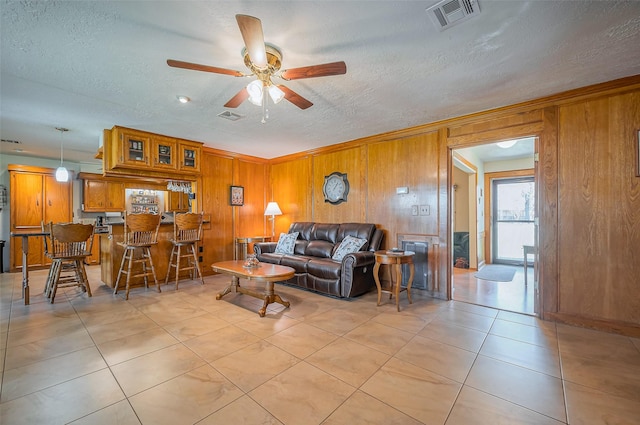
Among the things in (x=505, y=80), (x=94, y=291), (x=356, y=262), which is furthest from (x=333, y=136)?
(x=94, y=291)

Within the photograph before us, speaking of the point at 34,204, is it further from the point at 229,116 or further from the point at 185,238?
the point at 229,116

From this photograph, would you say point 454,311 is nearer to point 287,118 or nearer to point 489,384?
point 489,384

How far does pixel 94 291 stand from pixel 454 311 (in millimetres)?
5010

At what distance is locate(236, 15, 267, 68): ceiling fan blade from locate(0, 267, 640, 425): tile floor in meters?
2.19

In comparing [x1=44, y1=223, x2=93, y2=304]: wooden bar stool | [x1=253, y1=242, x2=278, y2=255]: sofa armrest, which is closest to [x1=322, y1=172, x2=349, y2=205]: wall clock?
[x1=253, y1=242, x2=278, y2=255]: sofa armrest

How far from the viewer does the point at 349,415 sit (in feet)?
5.11

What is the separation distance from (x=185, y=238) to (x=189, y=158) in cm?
139

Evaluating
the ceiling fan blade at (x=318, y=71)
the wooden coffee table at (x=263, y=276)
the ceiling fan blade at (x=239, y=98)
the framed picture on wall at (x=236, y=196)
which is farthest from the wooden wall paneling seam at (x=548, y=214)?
the framed picture on wall at (x=236, y=196)

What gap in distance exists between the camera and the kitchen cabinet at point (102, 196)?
6.29m

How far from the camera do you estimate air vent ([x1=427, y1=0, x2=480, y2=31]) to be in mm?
1673

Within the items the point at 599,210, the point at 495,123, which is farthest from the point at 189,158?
the point at 599,210

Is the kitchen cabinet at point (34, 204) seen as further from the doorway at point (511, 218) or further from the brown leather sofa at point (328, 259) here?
the doorway at point (511, 218)

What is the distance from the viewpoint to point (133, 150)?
4078 mm

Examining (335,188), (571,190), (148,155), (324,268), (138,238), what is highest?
(148,155)
